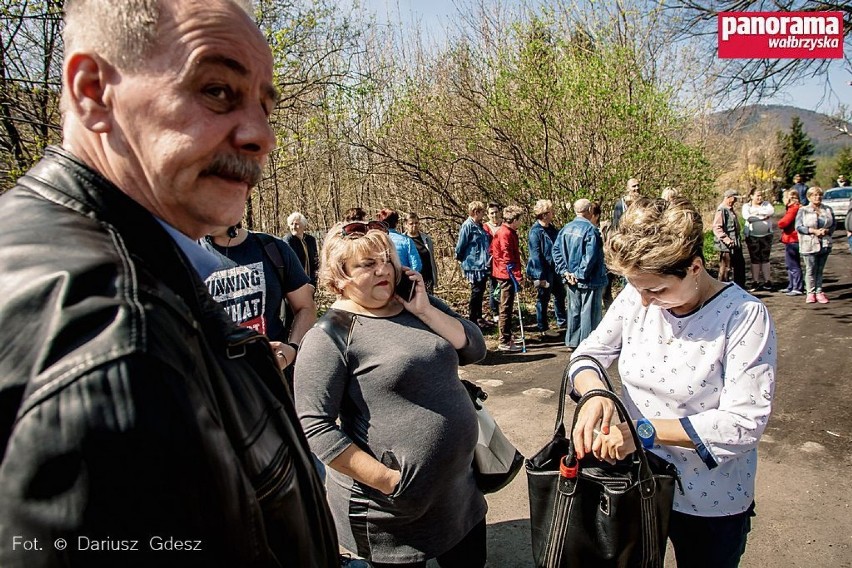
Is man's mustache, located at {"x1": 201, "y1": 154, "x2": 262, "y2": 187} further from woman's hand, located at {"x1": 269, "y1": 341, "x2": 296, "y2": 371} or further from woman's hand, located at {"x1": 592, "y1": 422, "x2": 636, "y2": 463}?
woman's hand, located at {"x1": 269, "y1": 341, "x2": 296, "y2": 371}

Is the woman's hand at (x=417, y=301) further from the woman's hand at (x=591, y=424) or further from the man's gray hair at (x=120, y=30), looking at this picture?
the man's gray hair at (x=120, y=30)

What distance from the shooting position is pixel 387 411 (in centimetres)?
210

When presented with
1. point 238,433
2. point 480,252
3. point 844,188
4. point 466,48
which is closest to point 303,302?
point 238,433

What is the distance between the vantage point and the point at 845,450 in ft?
13.6

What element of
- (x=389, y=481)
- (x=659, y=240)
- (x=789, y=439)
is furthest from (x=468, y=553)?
(x=789, y=439)

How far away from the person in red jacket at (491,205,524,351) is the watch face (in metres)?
5.80

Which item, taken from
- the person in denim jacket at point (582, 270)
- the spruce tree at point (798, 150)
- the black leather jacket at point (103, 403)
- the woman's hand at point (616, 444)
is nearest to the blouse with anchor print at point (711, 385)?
the woman's hand at point (616, 444)

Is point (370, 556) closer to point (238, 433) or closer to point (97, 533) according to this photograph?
point (238, 433)

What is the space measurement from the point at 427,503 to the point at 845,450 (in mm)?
3728

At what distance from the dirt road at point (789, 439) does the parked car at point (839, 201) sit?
16687 millimetres

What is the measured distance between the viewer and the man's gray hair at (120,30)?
870 mm

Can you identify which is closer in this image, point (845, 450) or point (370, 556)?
point (370, 556)

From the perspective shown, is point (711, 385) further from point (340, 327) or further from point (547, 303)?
point (547, 303)

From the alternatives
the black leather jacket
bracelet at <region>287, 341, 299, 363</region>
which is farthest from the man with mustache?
bracelet at <region>287, 341, 299, 363</region>
